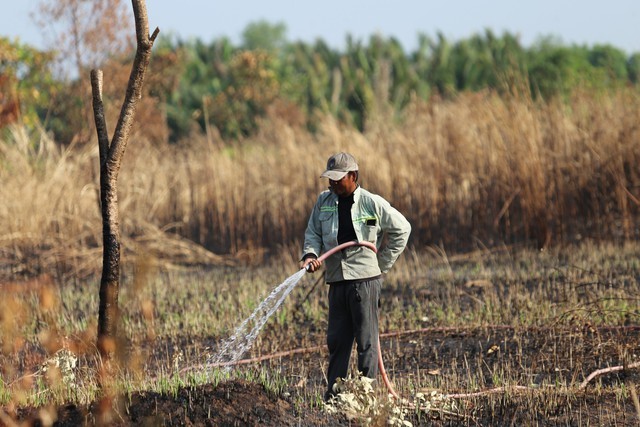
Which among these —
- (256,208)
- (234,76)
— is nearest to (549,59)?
(234,76)

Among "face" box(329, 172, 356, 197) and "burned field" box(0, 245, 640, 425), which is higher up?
"face" box(329, 172, 356, 197)

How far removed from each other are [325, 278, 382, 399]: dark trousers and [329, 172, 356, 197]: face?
530 millimetres

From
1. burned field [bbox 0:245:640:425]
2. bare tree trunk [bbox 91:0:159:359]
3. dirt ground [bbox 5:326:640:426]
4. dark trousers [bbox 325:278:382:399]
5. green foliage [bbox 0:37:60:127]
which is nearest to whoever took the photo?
dirt ground [bbox 5:326:640:426]

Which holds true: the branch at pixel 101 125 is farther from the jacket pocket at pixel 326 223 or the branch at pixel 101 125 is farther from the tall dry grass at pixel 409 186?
the tall dry grass at pixel 409 186

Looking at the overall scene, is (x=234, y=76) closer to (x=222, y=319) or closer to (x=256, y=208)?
(x=256, y=208)

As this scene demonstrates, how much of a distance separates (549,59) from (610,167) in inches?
1327

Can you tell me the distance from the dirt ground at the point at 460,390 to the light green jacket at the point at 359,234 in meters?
0.80

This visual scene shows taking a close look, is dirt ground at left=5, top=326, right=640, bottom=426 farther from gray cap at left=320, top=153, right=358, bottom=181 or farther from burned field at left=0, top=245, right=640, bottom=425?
gray cap at left=320, top=153, right=358, bottom=181

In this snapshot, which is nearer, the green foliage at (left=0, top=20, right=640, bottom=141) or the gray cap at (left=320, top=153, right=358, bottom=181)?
the gray cap at (left=320, top=153, right=358, bottom=181)

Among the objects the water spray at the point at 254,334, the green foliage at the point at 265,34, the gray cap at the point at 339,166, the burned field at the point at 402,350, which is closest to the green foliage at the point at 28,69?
the burned field at the point at 402,350

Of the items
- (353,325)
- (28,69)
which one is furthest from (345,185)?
(28,69)

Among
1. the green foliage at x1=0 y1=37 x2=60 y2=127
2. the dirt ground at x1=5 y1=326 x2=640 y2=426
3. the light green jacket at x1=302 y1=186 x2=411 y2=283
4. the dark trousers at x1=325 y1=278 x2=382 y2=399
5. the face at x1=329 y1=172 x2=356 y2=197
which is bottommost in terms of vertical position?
the dirt ground at x1=5 y1=326 x2=640 y2=426

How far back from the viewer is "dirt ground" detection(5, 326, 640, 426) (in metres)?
4.54

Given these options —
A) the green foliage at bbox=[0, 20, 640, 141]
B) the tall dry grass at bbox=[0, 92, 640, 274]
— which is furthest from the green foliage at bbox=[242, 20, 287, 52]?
the tall dry grass at bbox=[0, 92, 640, 274]
